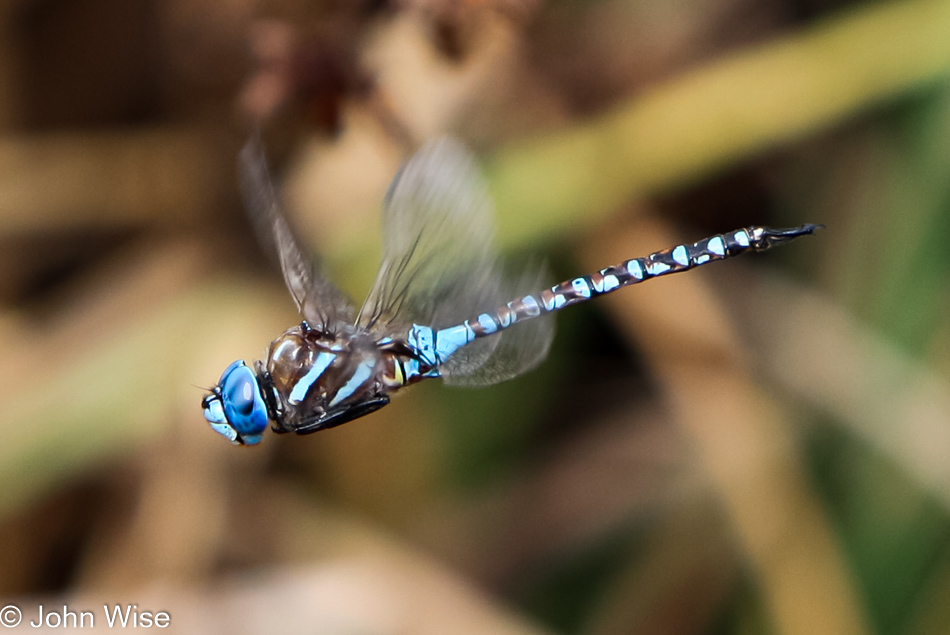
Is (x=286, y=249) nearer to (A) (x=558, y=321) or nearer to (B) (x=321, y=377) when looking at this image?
(B) (x=321, y=377)

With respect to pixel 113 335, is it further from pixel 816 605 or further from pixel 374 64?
pixel 816 605

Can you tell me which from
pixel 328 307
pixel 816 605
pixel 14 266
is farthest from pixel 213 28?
A: pixel 816 605

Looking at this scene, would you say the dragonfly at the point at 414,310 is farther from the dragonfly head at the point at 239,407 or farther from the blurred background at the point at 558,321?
the blurred background at the point at 558,321

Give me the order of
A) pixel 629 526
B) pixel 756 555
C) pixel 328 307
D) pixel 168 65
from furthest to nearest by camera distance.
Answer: pixel 168 65 → pixel 629 526 → pixel 756 555 → pixel 328 307

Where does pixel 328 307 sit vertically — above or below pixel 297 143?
below

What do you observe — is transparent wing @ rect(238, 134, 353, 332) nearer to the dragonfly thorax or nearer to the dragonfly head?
the dragonfly thorax

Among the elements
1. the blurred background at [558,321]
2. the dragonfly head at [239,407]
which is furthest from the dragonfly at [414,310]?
the blurred background at [558,321]
